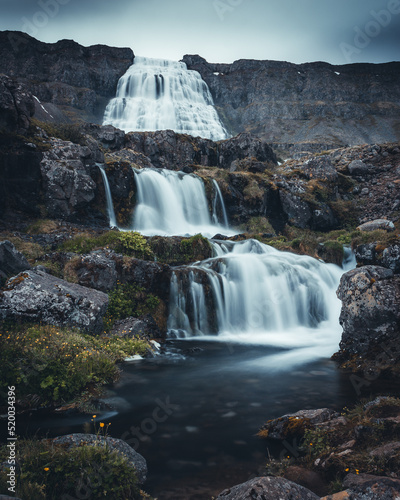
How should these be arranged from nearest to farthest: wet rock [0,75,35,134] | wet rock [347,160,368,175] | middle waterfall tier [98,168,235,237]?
1. wet rock [0,75,35,134]
2. middle waterfall tier [98,168,235,237]
3. wet rock [347,160,368,175]

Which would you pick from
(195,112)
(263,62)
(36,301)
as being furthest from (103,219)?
(263,62)

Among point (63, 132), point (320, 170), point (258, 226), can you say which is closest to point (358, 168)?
point (320, 170)

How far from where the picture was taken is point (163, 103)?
215ft

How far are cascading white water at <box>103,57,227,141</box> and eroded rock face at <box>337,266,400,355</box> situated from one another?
54673 millimetres

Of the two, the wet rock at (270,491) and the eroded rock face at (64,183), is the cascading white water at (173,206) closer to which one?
the eroded rock face at (64,183)

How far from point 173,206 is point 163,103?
48829 mm

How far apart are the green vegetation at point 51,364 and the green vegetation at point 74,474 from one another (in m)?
2.40

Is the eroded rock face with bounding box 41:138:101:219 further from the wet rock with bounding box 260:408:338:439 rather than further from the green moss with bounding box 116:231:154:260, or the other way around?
the wet rock with bounding box 260:408:338:439

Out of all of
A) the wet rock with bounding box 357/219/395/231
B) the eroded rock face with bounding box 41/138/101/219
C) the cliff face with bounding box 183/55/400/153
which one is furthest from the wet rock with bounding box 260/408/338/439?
the cliff face with bounding box 183/55/400/153

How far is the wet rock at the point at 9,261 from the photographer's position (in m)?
10.0

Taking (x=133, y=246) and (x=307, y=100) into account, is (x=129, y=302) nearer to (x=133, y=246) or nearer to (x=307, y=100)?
(x=133, y=246)

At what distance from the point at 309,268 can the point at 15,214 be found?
48.8 ft

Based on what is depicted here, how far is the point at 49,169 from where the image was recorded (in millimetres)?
18516

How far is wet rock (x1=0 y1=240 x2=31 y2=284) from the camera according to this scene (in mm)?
10000
